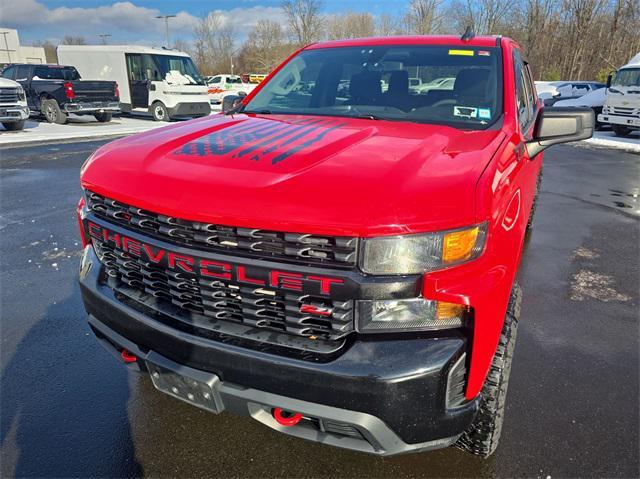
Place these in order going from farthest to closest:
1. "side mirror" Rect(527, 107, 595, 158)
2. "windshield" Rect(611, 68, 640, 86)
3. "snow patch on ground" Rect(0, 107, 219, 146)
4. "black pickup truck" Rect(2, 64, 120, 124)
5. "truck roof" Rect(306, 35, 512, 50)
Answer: "black pickup truck" Rect(2, 64, 120, 124) < "windshield" Rect(611, 68, 640, 86) < "snow patch on ground" Rect(0, 107, 219, 146) < "truck roof" Rect(306, 35, 512, 50) < "side mirror" Rect(527, 107, 595, 158)

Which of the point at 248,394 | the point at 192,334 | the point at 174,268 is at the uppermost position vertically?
the point at 174,268

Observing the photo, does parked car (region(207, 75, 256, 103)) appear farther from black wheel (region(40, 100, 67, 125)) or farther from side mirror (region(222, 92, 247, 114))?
side mirror (region(222, 92, 247, 114))

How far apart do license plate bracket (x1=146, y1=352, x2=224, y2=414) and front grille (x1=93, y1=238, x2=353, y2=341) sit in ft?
0.63

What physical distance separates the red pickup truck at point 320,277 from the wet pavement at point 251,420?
1.48 ft

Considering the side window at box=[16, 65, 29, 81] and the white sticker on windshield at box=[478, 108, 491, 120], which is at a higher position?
the side window at box=[16, 65, 29, 81]

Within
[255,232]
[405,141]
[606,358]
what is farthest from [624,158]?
[255,232]

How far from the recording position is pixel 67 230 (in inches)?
210

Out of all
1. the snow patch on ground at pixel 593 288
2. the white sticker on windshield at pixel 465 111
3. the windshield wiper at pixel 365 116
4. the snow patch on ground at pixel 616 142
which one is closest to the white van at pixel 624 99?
the snow patch on ground at pixel 616 142

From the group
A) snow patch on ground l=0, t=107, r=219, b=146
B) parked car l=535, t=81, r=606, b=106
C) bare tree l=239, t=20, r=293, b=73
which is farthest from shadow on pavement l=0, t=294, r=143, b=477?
bare tree l=239, t=20, r=293, b=73

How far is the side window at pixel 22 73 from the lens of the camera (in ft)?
51.5

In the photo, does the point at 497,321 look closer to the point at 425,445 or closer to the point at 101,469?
the point at 425,445

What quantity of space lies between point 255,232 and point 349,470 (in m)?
1.22

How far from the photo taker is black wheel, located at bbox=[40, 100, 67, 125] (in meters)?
15.4

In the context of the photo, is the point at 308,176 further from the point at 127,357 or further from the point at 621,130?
the point at 621,130
